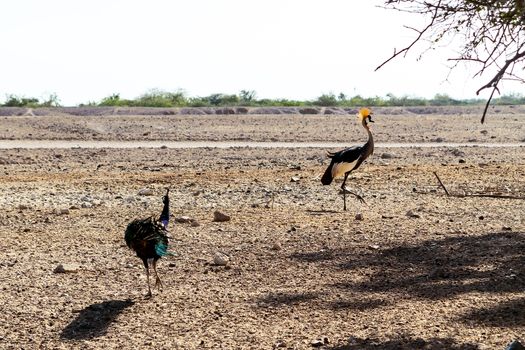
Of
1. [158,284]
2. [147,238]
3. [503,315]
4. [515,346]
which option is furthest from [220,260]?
[515,346]

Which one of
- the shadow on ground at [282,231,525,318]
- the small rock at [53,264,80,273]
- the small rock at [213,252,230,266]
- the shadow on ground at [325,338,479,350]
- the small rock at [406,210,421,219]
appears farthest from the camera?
the small rock at [406,210,421,219]

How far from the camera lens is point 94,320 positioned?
29.3 feet

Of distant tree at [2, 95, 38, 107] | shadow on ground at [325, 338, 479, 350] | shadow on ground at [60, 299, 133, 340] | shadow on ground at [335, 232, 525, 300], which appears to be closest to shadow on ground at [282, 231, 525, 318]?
shadow on ground at [335, 232, 525, 300]

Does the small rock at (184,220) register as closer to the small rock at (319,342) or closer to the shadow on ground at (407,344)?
the small rock at (319,342)

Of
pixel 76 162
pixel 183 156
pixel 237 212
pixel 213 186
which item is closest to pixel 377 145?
pixel 183 156

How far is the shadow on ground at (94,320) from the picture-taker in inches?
337

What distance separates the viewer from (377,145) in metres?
28.2

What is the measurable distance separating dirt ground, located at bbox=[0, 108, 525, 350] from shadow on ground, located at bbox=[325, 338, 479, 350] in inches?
0.6

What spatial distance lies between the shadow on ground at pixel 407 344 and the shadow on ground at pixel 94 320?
77.7 inches

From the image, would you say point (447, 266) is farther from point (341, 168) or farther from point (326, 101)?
point (326, 101)

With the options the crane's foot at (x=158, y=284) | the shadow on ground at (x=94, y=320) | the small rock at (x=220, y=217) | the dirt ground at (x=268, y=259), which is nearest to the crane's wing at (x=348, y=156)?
the dirt ground at (x=268, y=259)

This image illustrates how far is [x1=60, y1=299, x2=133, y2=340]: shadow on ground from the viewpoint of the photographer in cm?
857

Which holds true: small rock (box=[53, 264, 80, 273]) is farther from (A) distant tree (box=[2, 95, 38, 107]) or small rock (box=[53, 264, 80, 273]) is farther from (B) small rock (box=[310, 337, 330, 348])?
(A) distant tree (box=[2, 95, 38, 107])

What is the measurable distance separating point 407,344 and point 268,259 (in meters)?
3.40
